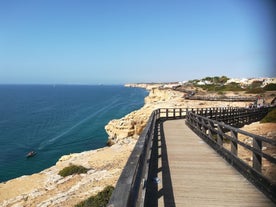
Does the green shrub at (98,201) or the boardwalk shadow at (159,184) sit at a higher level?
the boardwalk shadow at (159,184)

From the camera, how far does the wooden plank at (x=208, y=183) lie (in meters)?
5.46

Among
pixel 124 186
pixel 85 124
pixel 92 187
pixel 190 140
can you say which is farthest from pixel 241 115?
pixel 85 124

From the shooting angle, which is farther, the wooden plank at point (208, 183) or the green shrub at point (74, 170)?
the green shrub at point (74, 170)

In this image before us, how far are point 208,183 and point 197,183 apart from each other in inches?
9.6

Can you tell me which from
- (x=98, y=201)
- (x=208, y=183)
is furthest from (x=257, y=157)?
(x=98, y=201)

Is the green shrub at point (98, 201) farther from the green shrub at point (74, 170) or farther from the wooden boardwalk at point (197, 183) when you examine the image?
the green shrub at point (74, 170)

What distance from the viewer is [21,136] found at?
162 ft

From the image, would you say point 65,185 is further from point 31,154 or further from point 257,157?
point 31,154

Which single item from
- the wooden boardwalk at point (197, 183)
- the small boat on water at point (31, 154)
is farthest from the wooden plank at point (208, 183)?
the small boat on water at point (31, 154)

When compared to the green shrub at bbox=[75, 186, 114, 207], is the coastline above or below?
below

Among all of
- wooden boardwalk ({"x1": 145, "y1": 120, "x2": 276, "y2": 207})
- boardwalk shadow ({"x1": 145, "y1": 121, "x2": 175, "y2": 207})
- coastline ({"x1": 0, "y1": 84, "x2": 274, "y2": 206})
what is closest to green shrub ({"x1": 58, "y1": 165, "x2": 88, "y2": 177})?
coastline ({"x1": 0, "y1": 84, "x2": 274, "y2": 206})

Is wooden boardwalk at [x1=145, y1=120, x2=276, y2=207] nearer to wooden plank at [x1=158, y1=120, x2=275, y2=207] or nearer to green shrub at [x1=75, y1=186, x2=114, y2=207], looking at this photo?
wooden plank at [x1=158, y1=120, x2=275, y2=207]

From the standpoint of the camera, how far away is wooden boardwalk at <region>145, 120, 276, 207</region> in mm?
5441

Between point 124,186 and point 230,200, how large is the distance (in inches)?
115
